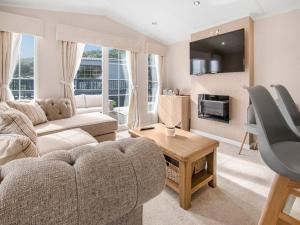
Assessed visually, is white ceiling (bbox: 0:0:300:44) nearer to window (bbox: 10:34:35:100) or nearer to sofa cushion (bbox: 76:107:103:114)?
window (bbox: 10:34:35:100)

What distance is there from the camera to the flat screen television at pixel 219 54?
10.3 feet

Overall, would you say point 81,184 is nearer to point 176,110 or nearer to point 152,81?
point 176,110

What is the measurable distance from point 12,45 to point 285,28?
4.47 meters

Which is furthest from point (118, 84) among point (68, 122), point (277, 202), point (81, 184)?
point (81, 184)

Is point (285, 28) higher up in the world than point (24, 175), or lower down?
higher up

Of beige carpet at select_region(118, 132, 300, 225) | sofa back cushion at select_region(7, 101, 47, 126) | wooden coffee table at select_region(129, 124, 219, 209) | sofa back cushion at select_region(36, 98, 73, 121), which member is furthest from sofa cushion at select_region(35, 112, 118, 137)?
beige carpet at select_region(118, 132, 300, 225)

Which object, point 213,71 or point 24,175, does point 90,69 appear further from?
point 24,175

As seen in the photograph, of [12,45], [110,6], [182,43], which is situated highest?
[110,6]

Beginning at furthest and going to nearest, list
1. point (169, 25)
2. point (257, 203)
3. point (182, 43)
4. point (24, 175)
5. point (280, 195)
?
point (182, 43) < point (169, 25) < point (257, 203) < point (280, 195) < point (24, 175)

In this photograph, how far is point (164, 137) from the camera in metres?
2.23

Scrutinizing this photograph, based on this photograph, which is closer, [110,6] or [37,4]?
[37,4]

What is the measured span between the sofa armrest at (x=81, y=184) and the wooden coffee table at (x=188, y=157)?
3.62 feet

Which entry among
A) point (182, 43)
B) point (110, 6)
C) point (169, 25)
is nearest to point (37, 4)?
point (110, 6)

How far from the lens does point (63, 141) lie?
2.04m
